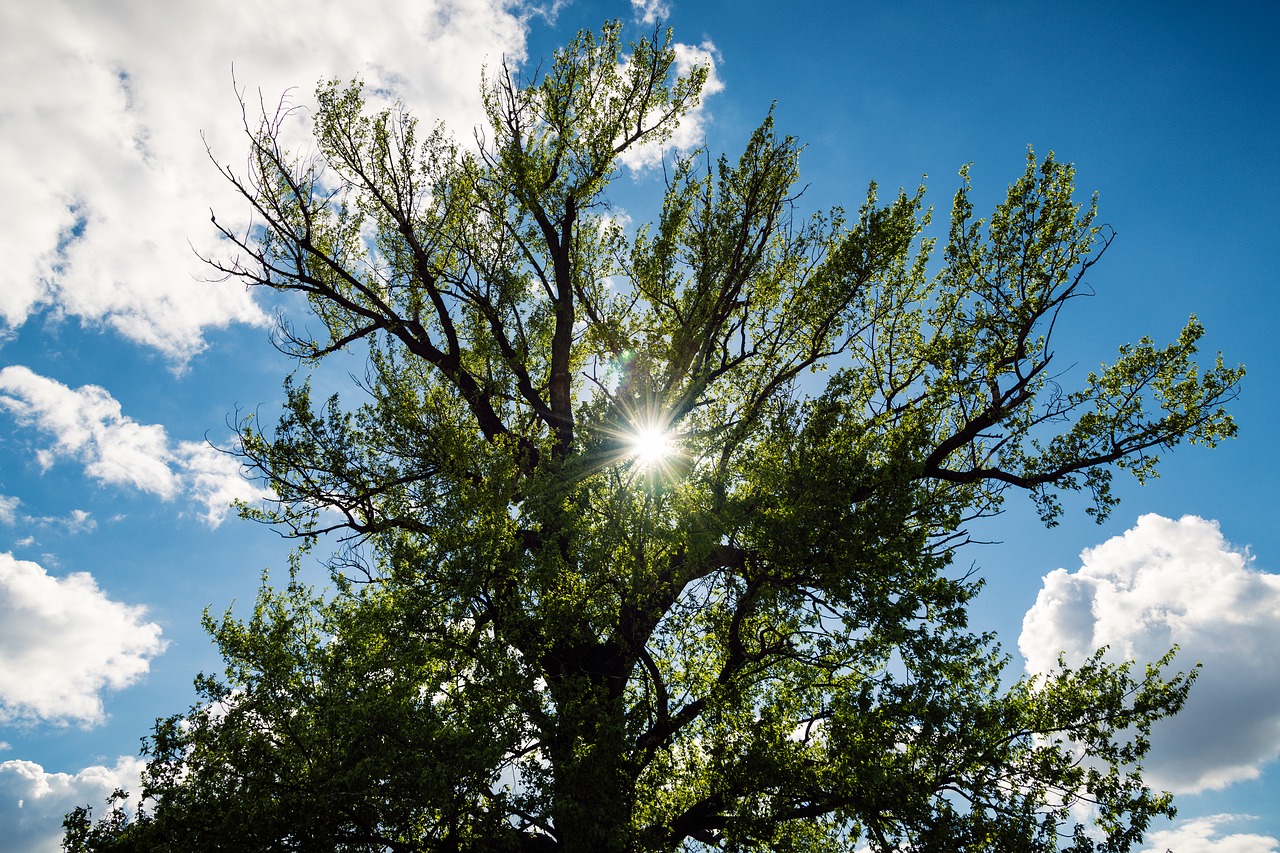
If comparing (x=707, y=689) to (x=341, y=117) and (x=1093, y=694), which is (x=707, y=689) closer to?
(x=1093, y=694)

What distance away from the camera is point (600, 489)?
12.2 m

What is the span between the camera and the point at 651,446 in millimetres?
13977

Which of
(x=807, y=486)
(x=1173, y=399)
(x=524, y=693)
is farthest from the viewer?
(x=1173, y=399)

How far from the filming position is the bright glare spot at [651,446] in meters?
13.4

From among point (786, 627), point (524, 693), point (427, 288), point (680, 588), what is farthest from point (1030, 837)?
point (427, 288)

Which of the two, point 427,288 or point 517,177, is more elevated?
point 517,177

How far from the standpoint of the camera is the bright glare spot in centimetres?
1335

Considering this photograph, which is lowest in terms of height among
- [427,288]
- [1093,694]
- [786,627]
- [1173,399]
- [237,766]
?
[237,766]

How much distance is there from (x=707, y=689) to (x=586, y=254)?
36.8ft

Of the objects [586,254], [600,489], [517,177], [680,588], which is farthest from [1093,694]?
[517,177]

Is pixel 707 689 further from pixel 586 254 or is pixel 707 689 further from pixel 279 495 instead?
pixel 586 254

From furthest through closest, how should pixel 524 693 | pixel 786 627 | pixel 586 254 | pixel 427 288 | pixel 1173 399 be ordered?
pixel 586 254 → pixel 427 288 → pixel 1173 399 → pixel 786 627 → pixel 524 693

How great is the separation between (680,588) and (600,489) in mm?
2238

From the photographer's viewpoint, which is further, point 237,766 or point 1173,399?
point 1173,399
